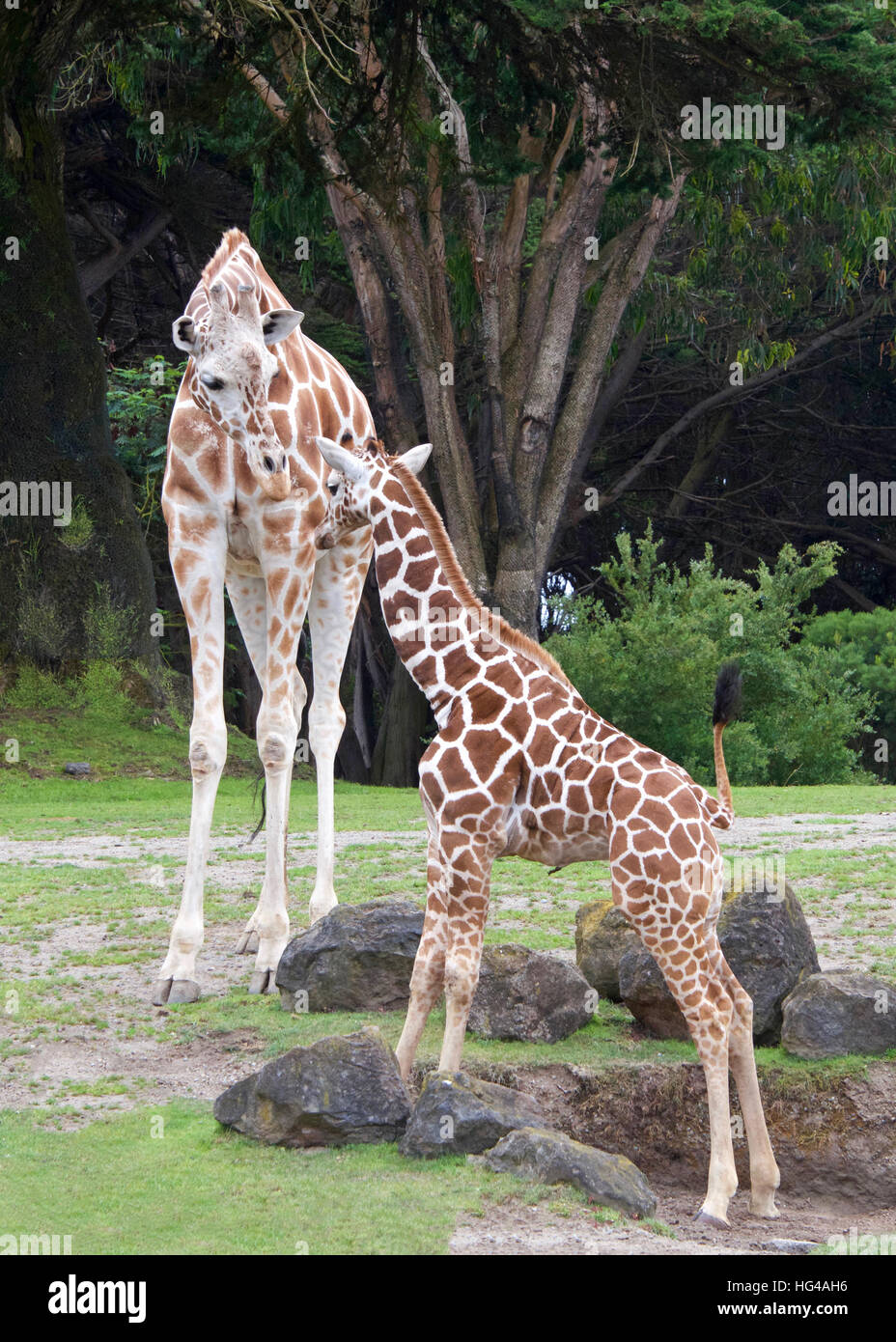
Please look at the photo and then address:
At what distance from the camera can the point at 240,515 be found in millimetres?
7859

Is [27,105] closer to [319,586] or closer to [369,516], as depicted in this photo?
[319,586]

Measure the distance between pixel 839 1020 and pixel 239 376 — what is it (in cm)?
423

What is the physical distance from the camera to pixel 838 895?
9.61 metres

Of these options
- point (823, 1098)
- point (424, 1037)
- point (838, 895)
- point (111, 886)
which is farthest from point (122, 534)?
point (823, 1098)

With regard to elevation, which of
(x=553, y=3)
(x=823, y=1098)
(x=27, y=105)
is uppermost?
(x=27, y=105)

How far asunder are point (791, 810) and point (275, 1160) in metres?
9.38

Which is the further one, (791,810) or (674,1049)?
(791,810)

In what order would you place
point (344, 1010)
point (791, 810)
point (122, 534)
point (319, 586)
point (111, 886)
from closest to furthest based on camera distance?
1. point (344, 1010)
2. point (319, 586)
3. point (111, 886)
4. point (791, 810)
5. point (122, 534)

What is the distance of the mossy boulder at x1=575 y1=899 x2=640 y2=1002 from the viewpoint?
7227mm

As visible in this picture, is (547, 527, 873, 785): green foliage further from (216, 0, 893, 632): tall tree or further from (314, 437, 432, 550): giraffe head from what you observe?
(314, 437, 432, 550): giraffe head

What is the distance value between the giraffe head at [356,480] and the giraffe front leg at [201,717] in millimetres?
1324
